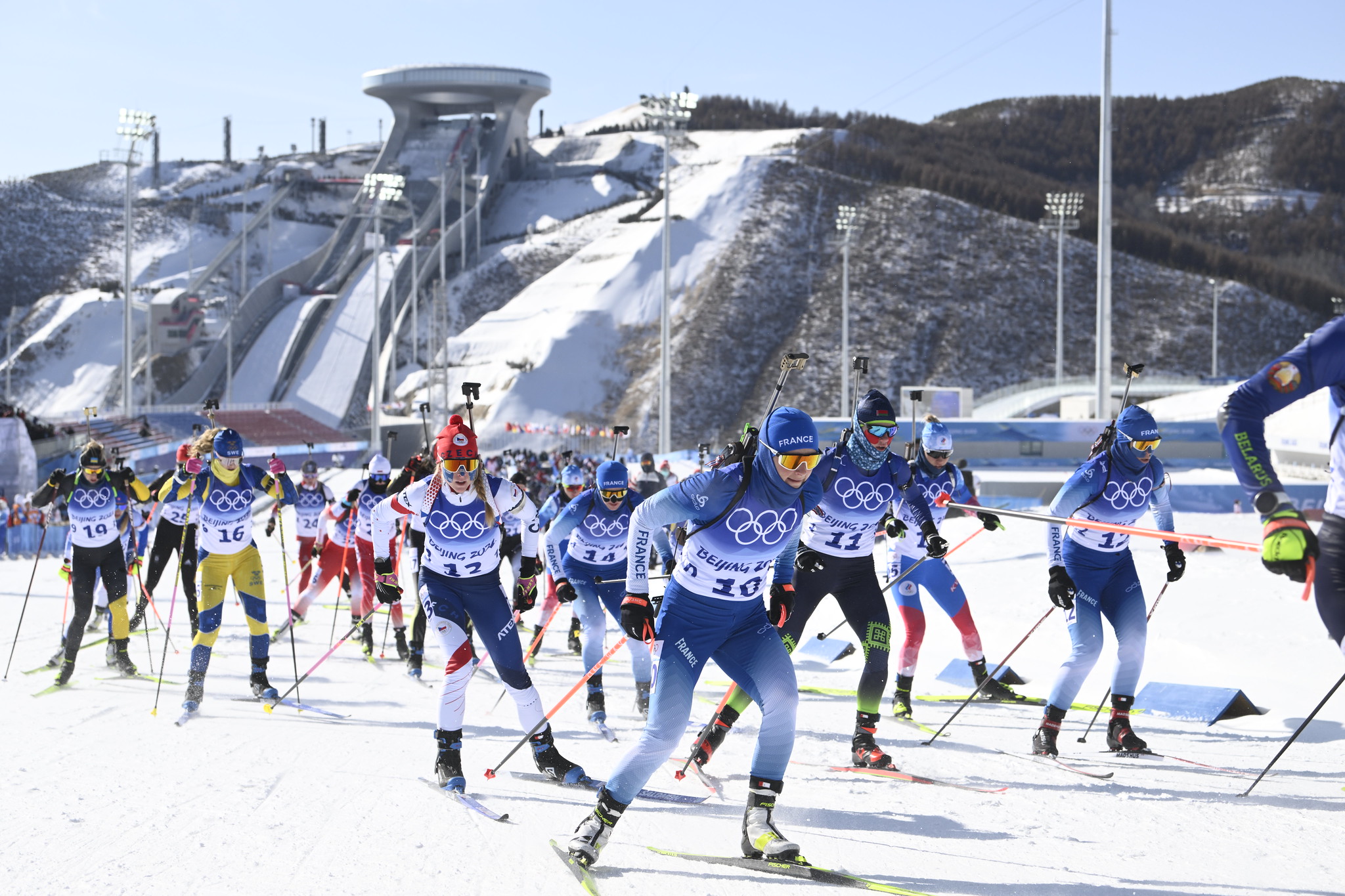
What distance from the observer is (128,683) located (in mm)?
10008

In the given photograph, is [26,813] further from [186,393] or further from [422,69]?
[422,69]

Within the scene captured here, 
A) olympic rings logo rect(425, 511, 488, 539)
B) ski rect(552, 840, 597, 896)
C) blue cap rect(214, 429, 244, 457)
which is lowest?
ski rect(552, 840, 597, 896)

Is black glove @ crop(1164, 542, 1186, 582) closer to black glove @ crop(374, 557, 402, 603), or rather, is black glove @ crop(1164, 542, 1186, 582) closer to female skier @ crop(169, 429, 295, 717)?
black glove @ crop(374, 557, 402, 603)

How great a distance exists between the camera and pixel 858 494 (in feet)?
24.3

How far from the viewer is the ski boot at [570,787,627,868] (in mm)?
5000

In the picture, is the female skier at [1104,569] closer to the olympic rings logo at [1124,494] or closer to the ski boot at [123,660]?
the olympic rings logo at [1124,494]

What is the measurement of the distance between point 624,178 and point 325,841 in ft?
347

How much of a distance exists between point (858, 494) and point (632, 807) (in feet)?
8.77

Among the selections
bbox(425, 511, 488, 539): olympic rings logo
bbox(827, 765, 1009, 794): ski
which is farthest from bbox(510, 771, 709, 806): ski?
bbox(425, 511, 488, 539): olympic rings logo

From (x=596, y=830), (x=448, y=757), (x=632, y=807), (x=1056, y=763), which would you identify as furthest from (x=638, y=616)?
(x=1056, y=763)

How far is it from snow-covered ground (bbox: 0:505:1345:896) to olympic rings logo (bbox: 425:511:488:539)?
1.57 metres

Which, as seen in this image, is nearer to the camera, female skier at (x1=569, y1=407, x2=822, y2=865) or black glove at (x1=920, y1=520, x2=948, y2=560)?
female skier at (x1=569, y1=407, x2=822, y2=865)

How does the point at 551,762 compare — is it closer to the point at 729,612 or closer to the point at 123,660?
the point at 729,612

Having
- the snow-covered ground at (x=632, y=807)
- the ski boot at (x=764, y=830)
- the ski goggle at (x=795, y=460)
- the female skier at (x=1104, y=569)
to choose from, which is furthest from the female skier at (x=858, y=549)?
the ski goggle at (x=795, y=460)
